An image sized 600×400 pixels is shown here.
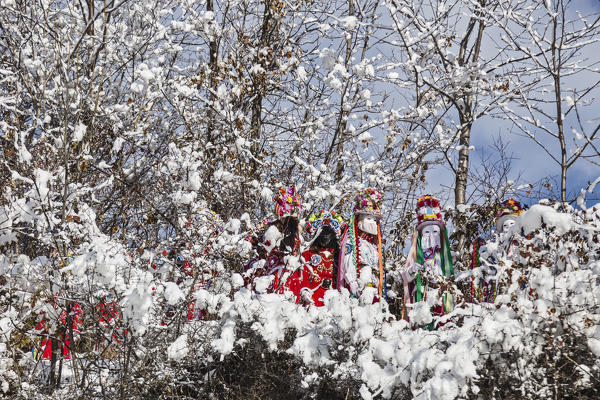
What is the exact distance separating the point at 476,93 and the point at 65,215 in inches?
223

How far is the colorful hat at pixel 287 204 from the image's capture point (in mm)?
6293

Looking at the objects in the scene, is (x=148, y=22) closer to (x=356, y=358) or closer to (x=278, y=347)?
(x=278, y=347)

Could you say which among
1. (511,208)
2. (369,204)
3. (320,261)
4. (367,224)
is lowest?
(320,261)

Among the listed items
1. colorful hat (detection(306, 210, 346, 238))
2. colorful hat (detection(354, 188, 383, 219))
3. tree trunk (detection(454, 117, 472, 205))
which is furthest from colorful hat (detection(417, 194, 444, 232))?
tree trunk (detection(454, 117, 472, 205))

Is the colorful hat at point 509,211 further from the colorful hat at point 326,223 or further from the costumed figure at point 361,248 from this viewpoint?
the colorful hat at point 326,223

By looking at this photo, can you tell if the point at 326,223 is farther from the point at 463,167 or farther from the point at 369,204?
the point at 463,167

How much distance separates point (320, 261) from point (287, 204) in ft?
2.38

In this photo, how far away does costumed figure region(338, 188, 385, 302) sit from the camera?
19.2ft

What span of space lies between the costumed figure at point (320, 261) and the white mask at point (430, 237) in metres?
0.92

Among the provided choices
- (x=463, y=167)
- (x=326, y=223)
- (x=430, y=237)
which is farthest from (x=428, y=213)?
(x=463, y=167)

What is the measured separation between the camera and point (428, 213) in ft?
19.7

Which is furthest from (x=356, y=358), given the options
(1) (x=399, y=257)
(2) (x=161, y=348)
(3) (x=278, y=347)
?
(1) (x=399, y=257)

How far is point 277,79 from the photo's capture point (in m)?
8.62

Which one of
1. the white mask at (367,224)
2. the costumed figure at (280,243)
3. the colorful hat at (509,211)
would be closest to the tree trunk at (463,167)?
the colorful hat at (509,211)
